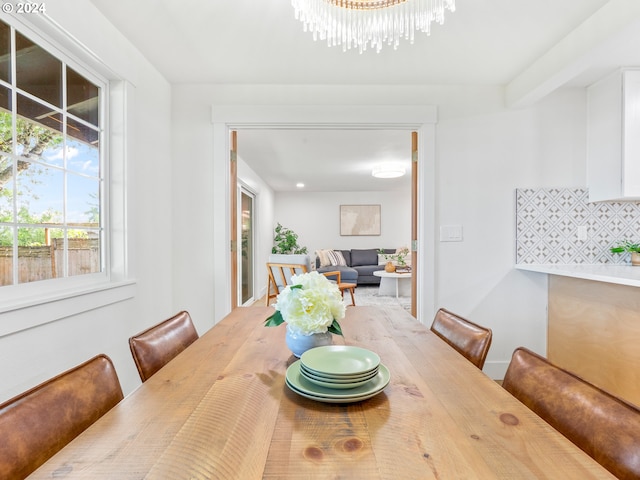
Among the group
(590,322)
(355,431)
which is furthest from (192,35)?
(590,322)

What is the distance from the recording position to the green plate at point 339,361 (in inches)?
30.7

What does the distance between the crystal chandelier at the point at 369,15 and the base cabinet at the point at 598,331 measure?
1727mm

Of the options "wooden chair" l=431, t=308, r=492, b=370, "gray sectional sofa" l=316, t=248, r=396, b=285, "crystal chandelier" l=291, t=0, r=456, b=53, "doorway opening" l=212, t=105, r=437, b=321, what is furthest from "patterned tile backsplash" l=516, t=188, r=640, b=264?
"gray sectional sofa" l=316, t=248, r=396, b=285

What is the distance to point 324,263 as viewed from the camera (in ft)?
23.3

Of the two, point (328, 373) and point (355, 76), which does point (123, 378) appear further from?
point (355, 76)

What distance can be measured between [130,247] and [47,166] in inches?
23.8

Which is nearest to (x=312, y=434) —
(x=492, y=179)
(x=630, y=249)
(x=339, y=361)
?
(x=339, y=361)

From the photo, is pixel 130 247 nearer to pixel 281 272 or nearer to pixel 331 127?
pixel 331 127

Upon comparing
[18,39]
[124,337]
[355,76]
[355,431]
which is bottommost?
[124,337]

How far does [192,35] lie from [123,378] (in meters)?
2.03

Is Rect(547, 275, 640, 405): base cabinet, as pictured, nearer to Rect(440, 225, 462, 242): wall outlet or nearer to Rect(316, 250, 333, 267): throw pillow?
Rect(440, 225, 462, 242): wall outlet

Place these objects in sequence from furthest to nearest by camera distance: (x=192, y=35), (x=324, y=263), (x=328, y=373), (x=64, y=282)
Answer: (x=324, y=263)
(x=192, y=35)
(x=64, y=282)
(x=328, y=373)

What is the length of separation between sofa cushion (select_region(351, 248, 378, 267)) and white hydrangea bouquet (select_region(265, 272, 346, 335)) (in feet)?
21.4

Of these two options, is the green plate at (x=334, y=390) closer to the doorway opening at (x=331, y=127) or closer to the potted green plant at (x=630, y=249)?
→ the doorway opening at (x=331, y=127)
